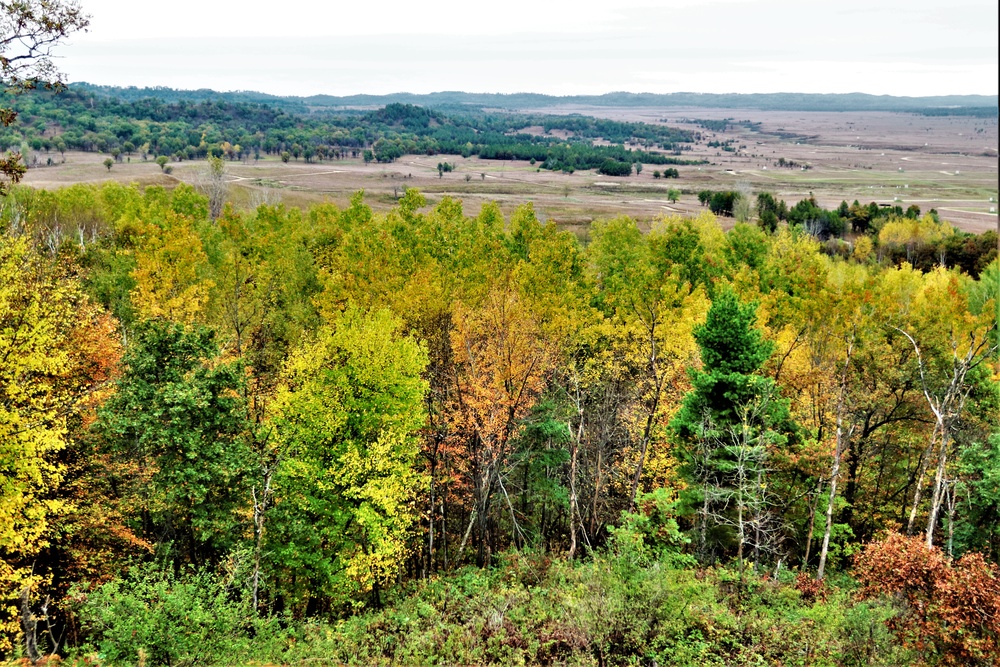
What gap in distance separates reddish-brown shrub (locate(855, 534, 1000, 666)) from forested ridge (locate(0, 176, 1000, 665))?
7cm

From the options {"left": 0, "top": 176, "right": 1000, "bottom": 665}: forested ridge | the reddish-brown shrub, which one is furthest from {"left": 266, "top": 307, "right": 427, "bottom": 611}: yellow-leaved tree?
the reddish-brown shrub

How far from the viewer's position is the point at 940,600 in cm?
1260

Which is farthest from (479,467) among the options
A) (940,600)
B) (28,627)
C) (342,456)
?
(940,600)

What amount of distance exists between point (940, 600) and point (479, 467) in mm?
19898

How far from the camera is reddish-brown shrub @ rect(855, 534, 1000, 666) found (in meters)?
12.0

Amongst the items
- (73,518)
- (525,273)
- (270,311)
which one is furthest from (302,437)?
(270,311)

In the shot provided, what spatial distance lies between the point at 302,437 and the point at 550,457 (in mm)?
12549

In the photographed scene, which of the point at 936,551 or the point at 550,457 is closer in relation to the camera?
the point at 936,551

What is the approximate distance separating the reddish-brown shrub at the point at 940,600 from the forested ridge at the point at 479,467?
0.07 m

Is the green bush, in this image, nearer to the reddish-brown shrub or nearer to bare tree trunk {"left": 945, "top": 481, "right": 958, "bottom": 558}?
the reddish-brown shrub

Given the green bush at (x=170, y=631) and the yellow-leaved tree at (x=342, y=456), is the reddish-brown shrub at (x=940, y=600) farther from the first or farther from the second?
the yellow-leaved tree at (x=342, y=456)

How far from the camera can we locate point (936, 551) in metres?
14.0

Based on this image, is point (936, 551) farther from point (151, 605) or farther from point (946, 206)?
point (946, 206)

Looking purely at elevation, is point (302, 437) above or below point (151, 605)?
above
